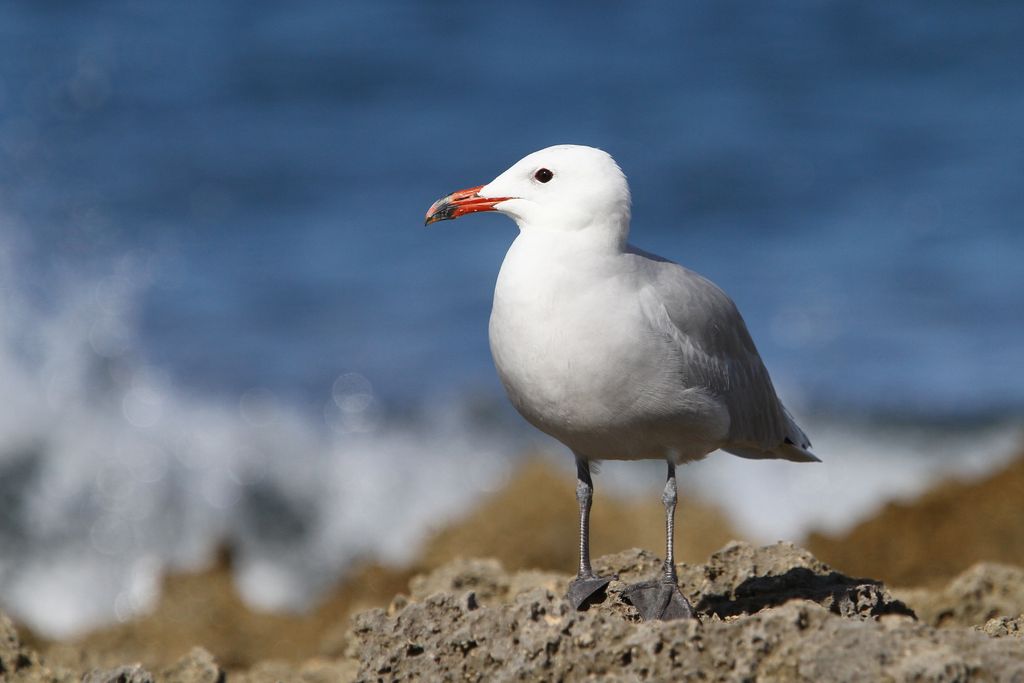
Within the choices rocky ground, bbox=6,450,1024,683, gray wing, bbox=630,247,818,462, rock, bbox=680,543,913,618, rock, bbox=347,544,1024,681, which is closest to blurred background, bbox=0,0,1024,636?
rocky ground, bbox=6,450,1024,683

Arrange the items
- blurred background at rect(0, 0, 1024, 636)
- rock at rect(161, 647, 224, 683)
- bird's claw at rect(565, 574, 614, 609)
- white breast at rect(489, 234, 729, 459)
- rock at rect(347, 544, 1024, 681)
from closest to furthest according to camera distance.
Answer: rock at rect(347, 544, 1024, 681), white breast at rect(489, 234, 729, 459), bird's claw at rect(565, 574, 614, 609), rock at rect(161, 647, 224, 683), blurred background at rect(0, 0, 1024, 636)

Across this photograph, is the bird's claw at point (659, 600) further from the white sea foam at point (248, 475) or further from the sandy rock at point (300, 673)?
the white sea foam at point (248, 475)

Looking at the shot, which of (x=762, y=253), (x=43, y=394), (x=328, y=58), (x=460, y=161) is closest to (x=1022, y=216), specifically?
(x=762, y=253)

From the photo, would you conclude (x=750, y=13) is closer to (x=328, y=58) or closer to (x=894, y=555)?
(x=328, y=58)

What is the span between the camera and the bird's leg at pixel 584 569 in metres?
Answer: 4.79

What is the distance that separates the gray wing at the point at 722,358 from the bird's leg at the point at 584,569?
0.56 meters

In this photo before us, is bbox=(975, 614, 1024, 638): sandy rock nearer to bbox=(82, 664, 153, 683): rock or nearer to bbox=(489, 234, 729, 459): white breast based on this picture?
bbox=(489, 234, 729, 459): white breast

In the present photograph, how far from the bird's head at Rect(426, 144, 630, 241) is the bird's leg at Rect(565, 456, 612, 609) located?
899 millimetres

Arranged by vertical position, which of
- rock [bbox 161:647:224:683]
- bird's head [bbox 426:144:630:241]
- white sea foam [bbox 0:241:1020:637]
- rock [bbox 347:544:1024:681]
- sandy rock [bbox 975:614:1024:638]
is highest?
white sea foam [bbox 0:241:1020:637]

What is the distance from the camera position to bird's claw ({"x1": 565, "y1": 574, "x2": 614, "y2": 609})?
4.78 metres

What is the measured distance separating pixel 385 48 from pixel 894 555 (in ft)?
50.4

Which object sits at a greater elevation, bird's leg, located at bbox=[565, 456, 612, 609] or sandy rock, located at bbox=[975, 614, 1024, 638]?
bird's leg, located at bbox=[565, 456, 612, 609]

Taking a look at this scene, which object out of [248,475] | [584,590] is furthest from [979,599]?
[248,475]

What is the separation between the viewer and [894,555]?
770cm
